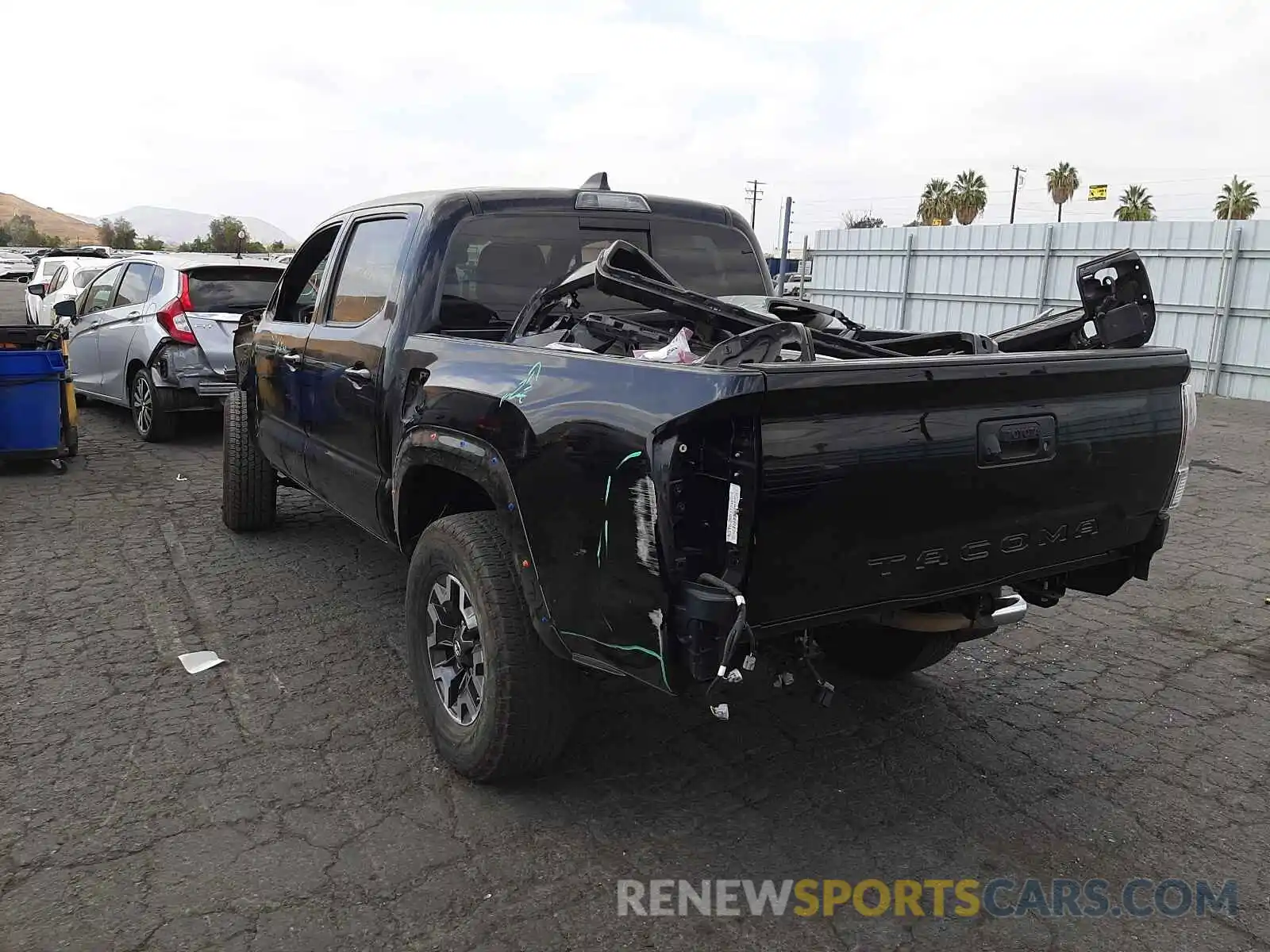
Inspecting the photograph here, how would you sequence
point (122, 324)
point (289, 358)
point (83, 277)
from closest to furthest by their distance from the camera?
1. point (289, 358)
2. point (122, 324)
3. point (83, 277)

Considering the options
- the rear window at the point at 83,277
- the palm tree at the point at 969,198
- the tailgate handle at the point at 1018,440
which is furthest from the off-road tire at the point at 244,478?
the palm tree at the point at 969,198

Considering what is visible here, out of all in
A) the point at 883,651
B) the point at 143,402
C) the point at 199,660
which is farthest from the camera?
the point at 143,402

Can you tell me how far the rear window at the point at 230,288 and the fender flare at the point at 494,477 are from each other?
20.4 ft

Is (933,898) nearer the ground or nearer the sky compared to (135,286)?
nearer the ground

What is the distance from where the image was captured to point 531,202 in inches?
163

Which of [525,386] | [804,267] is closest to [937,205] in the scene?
[804,267]

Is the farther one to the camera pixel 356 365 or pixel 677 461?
pixel 356 365

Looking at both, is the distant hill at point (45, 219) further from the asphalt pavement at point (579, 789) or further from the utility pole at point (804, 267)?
the asphalt pavement at point (579, 789)

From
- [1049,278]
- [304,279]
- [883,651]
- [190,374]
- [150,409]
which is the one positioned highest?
[1049,278]

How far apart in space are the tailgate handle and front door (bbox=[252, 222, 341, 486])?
3.20 meters

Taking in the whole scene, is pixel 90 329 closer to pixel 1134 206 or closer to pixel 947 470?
pixel 947 470

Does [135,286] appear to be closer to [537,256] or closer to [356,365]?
[356,365]

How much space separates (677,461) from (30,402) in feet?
23.3

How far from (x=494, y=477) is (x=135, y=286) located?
8.00 m
